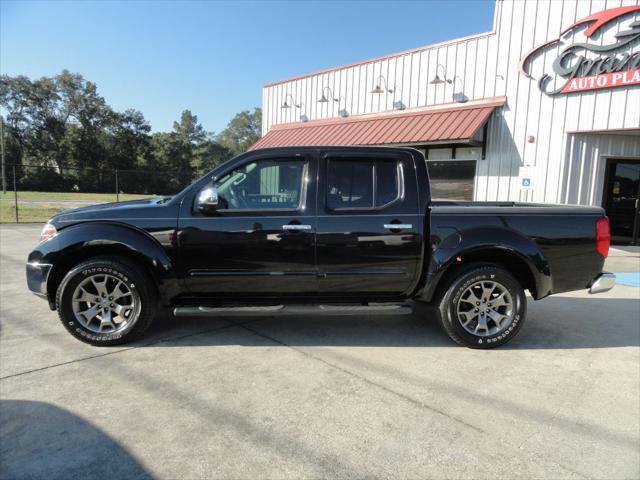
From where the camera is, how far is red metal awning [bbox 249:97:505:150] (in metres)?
11.4

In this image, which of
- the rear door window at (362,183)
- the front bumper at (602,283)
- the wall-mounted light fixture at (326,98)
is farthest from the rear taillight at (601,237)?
the wall-mounted light fixture at (326,98)

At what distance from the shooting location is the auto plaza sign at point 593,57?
31.5 ft

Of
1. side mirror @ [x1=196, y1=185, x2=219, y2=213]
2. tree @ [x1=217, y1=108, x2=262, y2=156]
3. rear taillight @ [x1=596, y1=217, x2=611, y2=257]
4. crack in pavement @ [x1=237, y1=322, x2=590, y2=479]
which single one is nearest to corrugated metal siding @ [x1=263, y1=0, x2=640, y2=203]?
rear taillight @ [x1=596, y1=217, x2=611, y2=257]

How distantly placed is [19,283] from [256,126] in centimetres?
11392

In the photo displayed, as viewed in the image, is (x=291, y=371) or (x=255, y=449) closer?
(x=255, y=449)

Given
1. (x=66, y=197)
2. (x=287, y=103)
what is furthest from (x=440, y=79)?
(x=66, y=197)

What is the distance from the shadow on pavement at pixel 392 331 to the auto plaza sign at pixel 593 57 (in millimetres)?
6748

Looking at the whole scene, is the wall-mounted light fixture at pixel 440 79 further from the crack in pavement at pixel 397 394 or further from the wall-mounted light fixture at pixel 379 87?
the crack in pavement at pixel 397 394

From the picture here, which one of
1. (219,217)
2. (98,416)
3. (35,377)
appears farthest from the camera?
(219,217)

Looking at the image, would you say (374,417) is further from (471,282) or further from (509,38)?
(509,38)

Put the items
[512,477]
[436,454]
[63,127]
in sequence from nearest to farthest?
[512,477] → [436,454] → [63,127]

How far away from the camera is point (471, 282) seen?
4223 mm

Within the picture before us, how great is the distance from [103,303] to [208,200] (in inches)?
54.7

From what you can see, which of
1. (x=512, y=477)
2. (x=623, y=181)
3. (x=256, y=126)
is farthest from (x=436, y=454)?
(x=256, y=126)
